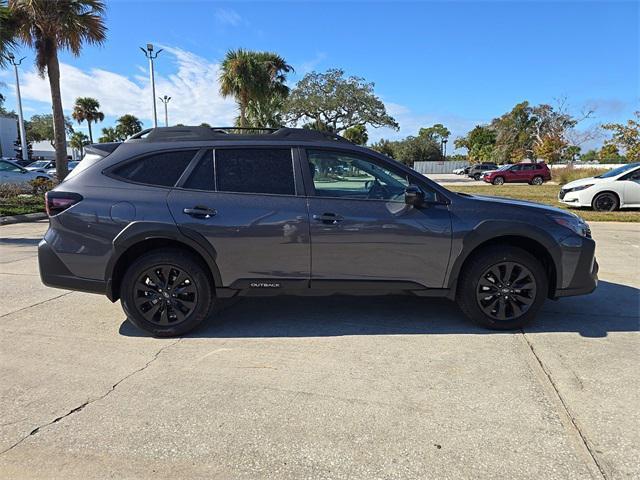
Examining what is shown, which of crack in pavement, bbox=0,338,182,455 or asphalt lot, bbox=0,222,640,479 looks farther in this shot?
crack in pavement, bbox=0,338,182,455

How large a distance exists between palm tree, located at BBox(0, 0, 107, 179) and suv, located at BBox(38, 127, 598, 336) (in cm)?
1381

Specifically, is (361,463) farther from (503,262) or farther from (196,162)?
(196,162)

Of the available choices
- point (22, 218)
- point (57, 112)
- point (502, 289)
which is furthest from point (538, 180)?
point (502, 289)

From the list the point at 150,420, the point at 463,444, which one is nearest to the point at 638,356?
the point at 463,444

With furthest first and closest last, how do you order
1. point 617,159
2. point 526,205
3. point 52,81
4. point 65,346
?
point 617,159, point 52,81, point 526,205, point 65,346

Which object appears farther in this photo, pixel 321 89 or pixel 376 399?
pixel 321 89

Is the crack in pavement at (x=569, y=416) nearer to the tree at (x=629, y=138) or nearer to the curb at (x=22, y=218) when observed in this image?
the curb at (x=22, y=218)

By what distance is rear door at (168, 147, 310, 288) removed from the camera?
3855mm

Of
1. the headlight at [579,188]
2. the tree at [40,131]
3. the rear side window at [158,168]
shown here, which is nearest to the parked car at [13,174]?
the rear side window at [158,168]

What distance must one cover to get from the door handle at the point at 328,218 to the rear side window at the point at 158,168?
1295 millimetres

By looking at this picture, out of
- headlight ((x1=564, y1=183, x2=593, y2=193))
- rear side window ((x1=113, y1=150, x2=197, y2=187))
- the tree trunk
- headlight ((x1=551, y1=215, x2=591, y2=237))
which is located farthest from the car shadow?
the tree trunk

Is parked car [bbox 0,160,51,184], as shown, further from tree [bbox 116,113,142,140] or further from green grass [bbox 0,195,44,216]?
tree [bbox 116,113,142,140]

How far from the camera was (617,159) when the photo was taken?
46438 mm

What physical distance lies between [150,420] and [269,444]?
0.82 metres
